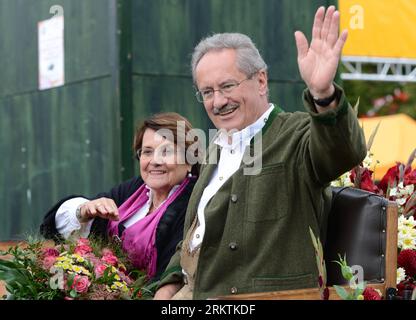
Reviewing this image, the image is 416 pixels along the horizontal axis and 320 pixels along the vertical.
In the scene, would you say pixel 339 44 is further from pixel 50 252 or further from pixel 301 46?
pixel 50 252

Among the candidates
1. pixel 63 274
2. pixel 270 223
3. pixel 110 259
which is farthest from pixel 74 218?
pixel 270 223

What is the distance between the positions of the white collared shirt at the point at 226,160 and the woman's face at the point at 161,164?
0.40 metres

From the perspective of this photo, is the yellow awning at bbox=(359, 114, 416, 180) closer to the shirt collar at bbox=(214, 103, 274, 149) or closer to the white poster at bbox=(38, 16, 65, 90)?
the white poster at bbox=(38, 16, 65, 90)

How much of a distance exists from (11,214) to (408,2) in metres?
3.77

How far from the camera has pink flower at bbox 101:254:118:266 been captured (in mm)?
3354

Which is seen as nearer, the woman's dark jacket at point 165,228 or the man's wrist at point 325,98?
the man's wrist at point 325,98

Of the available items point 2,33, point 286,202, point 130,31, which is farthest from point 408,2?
point 286,202

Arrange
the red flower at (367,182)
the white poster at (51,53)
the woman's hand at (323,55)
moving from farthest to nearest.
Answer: the white poster at (51,53), the red flower at (367,182), the woman's hand at (323,55)

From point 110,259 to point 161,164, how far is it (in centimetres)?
62

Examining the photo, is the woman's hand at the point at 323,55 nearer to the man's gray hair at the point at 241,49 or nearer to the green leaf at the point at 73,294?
the man's gray hair at the point at 241,49

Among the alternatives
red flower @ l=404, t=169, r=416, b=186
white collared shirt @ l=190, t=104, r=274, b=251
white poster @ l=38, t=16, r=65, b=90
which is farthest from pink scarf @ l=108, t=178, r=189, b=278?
white poster @ l=38, t=16, r=65, b=90

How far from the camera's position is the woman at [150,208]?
3740mm

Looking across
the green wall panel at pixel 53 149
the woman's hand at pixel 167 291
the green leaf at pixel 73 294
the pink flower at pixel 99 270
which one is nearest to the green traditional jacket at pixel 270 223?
the woman's hand at pixel 167 291

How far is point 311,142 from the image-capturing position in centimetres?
293
